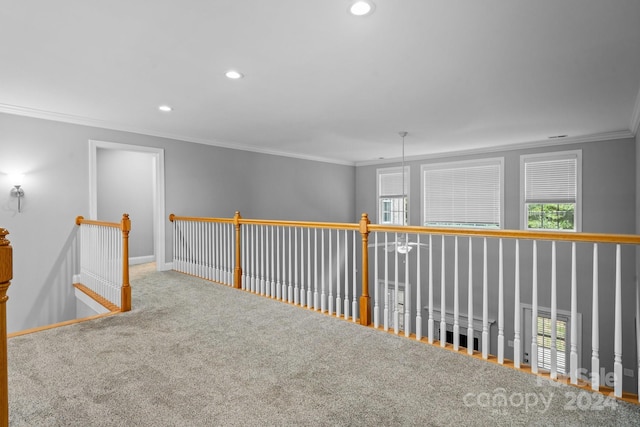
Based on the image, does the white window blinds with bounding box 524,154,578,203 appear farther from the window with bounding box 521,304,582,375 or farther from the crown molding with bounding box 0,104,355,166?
the crown molding with bounding box 0,104,355,166

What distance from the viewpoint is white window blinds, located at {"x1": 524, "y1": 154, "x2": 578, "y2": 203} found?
6141 mm

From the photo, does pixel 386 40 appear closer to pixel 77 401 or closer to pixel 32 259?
pixel 77 401

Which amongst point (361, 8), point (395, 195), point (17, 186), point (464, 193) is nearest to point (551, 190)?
point (464, 193)

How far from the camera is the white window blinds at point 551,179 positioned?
20.1 feet

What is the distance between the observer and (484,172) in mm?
7152

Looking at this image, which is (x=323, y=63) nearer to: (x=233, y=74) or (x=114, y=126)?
(x=233, y=74)

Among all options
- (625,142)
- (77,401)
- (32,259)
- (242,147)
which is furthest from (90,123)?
(625,142)

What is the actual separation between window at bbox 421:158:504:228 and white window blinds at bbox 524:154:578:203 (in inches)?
19.4

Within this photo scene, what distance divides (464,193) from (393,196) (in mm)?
1736

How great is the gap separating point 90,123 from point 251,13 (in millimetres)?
3749

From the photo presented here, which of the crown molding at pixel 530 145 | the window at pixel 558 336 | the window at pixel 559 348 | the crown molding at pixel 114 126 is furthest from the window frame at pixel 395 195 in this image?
the window at pixel 559 348

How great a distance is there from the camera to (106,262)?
13.2 ft

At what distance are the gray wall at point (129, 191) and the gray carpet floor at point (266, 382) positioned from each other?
374cm

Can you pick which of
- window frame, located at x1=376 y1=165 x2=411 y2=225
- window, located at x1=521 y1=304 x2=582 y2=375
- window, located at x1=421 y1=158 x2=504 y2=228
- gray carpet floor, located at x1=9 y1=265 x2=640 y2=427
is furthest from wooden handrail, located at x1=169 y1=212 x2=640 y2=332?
window frame, located at x1=376 y1=165 x2=411 y2=225
